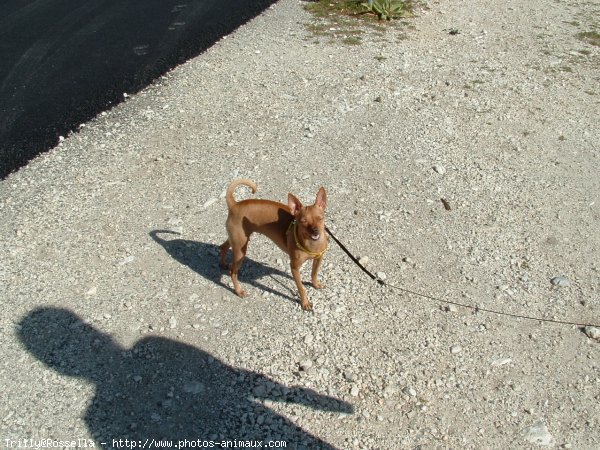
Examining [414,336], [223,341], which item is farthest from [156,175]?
[414,336]

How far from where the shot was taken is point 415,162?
867cm

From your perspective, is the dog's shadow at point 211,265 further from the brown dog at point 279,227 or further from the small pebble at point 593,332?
the small pebble at point 593,332

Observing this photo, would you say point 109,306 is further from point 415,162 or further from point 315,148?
point 415,162

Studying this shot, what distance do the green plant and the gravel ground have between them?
228 cm

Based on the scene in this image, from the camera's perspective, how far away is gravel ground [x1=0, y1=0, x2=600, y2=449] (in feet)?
17.3

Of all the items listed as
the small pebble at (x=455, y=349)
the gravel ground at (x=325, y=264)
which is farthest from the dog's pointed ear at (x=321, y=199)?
the small pebble at (x=455, y=349)

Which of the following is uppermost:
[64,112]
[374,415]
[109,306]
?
[64,112]

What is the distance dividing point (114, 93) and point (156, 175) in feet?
9.77

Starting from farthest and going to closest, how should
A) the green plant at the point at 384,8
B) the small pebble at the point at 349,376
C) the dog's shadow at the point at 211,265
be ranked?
the green plant at the point at 384,8
the dog's shadow at the point at 211,265
the small pebble at the point at 349,376

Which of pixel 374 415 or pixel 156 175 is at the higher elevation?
pixel 156 175

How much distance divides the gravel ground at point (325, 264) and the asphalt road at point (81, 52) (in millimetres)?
566

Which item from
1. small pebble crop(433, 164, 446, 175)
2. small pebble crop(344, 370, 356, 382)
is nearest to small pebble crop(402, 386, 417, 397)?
small pebble crop(344, 370, 356, 382)

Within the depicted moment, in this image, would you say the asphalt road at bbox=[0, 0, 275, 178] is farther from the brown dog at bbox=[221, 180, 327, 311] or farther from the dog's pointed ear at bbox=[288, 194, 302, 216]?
the dog's pointed ear at bbox=[288, 194, 302, 216]

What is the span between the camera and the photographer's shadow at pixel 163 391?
5070 millimetres
